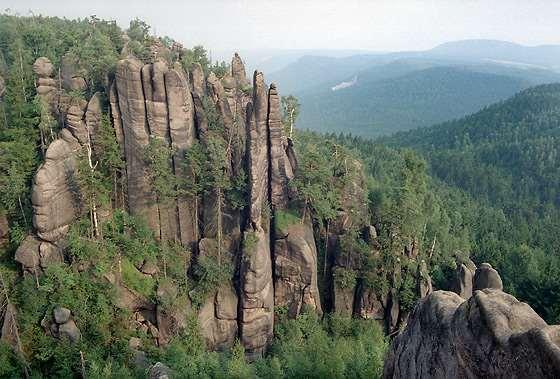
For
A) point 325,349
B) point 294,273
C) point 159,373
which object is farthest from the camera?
point 294,273

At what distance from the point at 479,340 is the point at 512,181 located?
10073cm

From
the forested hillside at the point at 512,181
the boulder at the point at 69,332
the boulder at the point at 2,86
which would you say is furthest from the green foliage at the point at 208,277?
the boulder at the point at 2,86

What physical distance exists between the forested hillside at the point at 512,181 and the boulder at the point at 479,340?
2546cm

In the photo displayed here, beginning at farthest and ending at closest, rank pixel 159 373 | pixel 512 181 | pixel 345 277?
pixel 512 181
pixel 345 277
pixel 159 373

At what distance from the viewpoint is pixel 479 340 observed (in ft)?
41.3

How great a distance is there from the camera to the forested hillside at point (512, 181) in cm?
4559

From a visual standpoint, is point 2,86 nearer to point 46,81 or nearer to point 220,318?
point 46,81

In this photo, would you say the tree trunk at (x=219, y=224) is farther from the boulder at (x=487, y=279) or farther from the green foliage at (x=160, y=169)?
the boulder at (x=487, y=279)

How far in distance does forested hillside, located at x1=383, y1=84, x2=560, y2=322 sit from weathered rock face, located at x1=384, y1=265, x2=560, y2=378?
25516 millimetres

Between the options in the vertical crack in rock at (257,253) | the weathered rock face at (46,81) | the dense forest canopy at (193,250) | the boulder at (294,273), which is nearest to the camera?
the dense forest canopy at (193,250)

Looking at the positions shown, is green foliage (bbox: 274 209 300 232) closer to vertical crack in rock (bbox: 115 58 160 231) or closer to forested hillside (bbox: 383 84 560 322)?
vertical crack in rock (bbox: 115 58 160 231)

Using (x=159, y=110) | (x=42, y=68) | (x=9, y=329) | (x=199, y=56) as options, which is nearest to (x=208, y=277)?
(x=9, y=329)

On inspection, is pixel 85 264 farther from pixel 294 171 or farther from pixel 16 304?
pixel 294 171

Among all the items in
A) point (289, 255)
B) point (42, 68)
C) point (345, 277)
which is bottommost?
point (345, 277)
